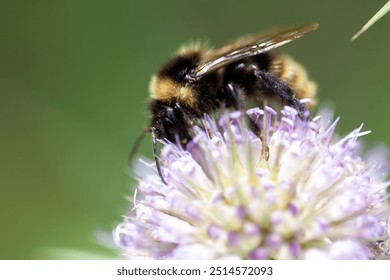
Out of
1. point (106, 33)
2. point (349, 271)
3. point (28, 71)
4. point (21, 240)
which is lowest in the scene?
point (349, 271)

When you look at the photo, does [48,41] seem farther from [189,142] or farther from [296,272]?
[296,272]

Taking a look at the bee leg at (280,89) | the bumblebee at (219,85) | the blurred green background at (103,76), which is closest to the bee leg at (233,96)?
the bumblebee at (219,85)

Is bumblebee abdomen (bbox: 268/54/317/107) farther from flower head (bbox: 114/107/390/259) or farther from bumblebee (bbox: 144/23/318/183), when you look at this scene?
flower head (bbox: 114/107/390/259)

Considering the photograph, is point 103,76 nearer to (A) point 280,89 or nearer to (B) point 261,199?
(A) point 280,89

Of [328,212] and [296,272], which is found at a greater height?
[328,212]

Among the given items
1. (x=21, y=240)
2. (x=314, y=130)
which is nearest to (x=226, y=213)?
(x=314, y=130)

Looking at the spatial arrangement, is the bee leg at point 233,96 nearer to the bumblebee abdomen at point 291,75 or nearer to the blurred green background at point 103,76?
the bumblebee abdomen at point 291,75
